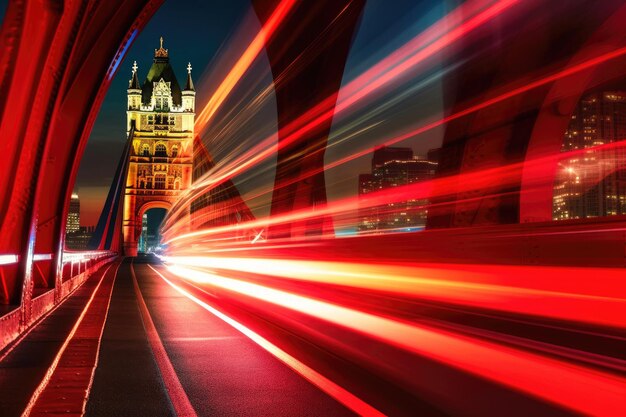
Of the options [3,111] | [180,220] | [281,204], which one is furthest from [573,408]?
[180,220]

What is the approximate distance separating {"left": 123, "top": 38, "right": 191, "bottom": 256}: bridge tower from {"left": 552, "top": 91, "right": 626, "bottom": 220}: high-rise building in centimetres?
12516

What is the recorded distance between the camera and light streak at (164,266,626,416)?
17.5 ft

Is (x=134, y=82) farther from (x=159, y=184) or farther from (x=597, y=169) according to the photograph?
(x=597, y=169)

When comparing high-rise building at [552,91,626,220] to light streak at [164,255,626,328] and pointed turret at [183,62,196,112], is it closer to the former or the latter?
light streak at [164,255,626,328]

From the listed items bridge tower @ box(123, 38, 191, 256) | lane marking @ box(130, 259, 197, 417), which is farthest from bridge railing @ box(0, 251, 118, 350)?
bridge tower @ box(123, 38, 191, 256)

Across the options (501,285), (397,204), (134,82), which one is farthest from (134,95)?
(501,285)

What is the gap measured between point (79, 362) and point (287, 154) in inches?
695

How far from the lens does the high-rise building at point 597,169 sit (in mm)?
10617

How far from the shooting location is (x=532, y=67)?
46.2ft

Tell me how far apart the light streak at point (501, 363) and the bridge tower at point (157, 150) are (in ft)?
418

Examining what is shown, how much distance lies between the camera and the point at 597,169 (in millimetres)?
10703

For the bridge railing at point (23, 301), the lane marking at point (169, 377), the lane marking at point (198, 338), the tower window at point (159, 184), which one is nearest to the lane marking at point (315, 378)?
the lane marking at point (198, 338)

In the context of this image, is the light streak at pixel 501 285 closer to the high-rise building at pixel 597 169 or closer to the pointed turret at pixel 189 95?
the high-rise building at pixel 597 169

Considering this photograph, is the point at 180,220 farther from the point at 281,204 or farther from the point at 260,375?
the point at 260,375
